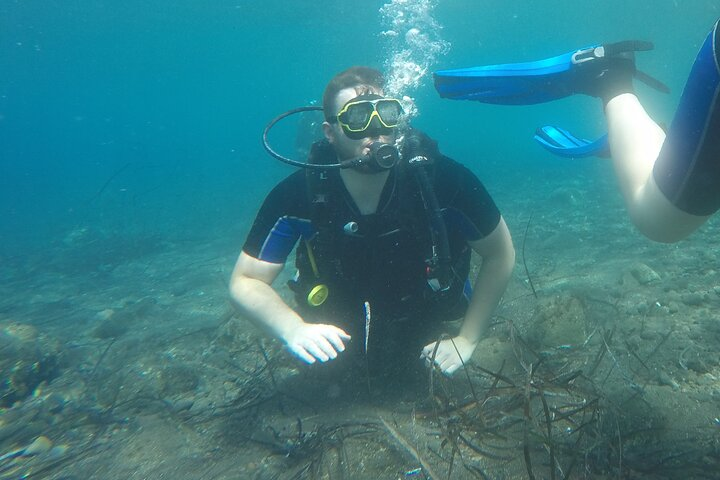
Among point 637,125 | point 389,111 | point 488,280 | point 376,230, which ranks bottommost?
point 488,280

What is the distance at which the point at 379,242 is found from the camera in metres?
2.90

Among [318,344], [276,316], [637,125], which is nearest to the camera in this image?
[637,125]

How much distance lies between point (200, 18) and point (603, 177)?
130 feet

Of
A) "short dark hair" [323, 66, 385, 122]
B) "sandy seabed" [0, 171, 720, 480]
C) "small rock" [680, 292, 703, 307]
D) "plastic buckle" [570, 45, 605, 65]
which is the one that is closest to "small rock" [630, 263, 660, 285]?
"sandy seabed" [0, 171, 720, 480]

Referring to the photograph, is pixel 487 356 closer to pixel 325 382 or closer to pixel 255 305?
pixel 325 382

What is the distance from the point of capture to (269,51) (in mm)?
60969

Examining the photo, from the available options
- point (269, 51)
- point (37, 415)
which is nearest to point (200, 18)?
point (269, 51)

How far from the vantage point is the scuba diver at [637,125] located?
1.27 m

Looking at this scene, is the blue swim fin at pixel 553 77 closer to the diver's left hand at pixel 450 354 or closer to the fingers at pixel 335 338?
the diver's left hand at pixel 450 354

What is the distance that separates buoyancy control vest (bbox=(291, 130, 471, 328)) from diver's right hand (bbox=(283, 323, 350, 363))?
428 millimetres

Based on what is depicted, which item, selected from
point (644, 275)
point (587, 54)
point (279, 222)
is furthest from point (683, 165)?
point (644, 275)

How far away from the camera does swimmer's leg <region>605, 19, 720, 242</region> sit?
4.07 ft

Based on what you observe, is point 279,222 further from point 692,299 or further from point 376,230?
point 692,299

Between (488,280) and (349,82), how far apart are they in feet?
6.38
